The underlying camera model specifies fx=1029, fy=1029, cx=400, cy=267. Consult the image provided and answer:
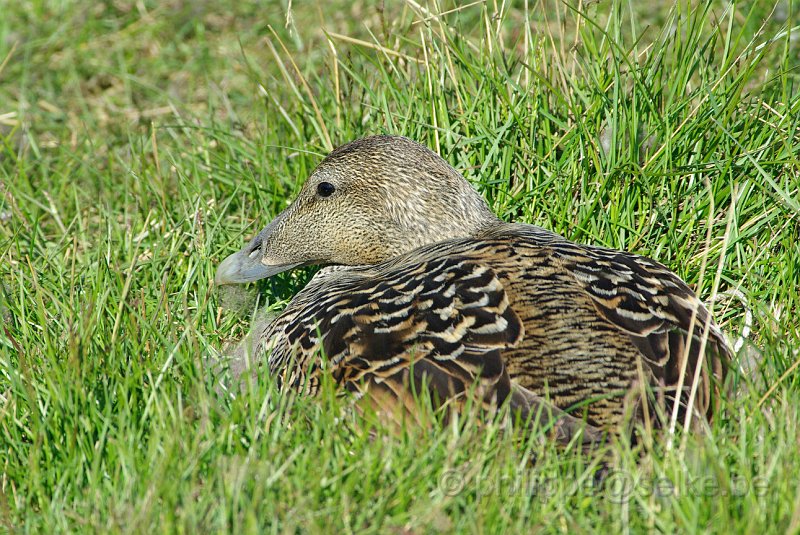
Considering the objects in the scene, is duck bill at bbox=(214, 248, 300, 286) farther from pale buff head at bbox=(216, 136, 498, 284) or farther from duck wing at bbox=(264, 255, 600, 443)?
duck wing at bbox=(264, 255, 600, 443)

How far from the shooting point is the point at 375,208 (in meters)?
4.25

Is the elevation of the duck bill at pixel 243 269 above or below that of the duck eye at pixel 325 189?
below

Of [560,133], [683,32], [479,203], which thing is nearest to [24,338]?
[479,203]

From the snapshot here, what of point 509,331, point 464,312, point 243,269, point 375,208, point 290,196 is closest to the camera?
point 509,331

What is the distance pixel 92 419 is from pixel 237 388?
0.46 meters

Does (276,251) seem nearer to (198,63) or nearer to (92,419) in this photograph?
(92,419)

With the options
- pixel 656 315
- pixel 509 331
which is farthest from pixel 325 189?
pixel 656 315

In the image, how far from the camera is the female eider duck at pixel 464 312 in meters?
3.01

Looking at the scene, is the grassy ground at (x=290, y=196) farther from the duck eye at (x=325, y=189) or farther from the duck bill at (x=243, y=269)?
the duck eye at (x=325, y=189)

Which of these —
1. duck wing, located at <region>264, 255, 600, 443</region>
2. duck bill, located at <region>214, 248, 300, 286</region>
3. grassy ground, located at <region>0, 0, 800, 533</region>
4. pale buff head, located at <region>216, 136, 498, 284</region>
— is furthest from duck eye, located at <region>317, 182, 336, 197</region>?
duck wing, located at <region>264, 255, 600, 443</region>

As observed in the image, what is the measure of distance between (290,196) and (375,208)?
87cm

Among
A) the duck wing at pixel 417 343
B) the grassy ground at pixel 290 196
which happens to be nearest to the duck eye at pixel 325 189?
the grassy ground at pixel 290 196

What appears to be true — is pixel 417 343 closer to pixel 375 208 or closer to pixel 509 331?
pixel 509 331

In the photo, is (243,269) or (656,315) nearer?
(656,315)
